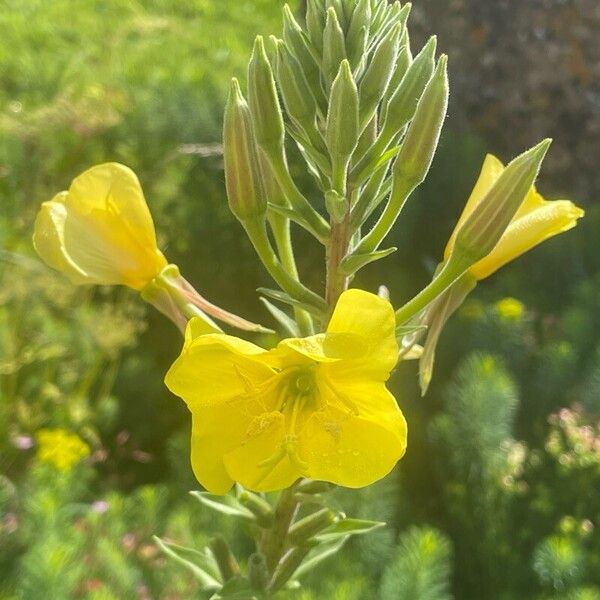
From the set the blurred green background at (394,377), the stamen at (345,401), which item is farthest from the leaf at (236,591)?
the blurred green background at (394,377)

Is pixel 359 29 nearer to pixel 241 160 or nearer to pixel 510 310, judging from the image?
pixel 241 160

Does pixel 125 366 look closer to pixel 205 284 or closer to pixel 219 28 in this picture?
pixel 205 284

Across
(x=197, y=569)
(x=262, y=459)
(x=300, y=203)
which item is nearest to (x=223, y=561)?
(x=197, y=569)

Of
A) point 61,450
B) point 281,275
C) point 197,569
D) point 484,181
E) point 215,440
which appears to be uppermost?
point 484,181

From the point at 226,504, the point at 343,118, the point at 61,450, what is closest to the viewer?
the point at 343,118

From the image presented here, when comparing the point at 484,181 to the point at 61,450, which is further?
the point at 61,450

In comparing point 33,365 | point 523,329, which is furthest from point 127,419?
point 523,329
